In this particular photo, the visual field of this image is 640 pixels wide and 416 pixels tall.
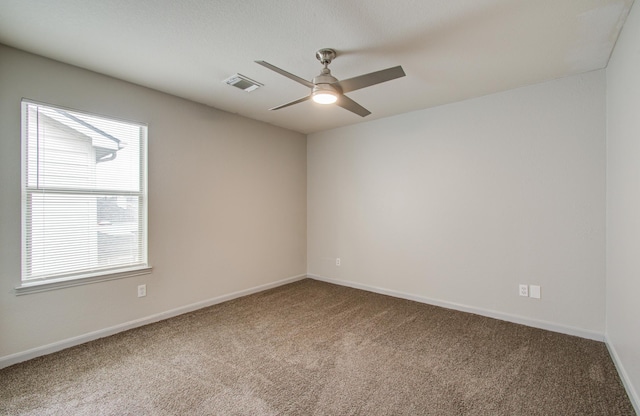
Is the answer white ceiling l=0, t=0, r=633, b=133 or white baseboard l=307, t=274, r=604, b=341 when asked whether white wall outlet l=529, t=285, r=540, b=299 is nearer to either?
white baseboard l=307, t=274, r=604, b=341

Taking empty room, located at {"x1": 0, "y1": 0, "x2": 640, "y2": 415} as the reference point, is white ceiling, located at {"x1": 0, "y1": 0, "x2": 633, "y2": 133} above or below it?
above

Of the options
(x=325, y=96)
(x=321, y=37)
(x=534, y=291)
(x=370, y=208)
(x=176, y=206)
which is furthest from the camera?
(x=370, y=208)

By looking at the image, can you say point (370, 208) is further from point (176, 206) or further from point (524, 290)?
point (176, 206)

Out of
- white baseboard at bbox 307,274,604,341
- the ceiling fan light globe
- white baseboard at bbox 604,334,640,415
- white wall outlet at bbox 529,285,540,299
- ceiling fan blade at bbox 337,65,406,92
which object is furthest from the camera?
white wall outlet at bbox 529,285,540,299

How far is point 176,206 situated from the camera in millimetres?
3396

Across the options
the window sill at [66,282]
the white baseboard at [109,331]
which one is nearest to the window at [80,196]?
the window sill at [66,282]

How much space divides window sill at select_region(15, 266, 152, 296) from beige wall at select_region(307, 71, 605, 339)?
2.79 meters

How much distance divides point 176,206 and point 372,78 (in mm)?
2582

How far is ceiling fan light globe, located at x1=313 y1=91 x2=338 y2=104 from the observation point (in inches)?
87.0

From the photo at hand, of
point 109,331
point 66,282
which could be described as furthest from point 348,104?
point 109,331

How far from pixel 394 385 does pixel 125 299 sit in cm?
267

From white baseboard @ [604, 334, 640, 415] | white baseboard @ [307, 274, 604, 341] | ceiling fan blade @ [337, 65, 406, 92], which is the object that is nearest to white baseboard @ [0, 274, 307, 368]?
white baseboard @ [307, 274, 604, 341]

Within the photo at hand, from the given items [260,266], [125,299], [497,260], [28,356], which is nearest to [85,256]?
[125,299]

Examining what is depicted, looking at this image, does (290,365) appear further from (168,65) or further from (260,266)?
(168,65)
